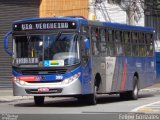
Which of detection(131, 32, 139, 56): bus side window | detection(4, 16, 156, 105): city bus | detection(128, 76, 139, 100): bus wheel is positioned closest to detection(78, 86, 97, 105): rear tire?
detection(4, 16, 156, 105): city bus

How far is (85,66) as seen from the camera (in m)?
21.5

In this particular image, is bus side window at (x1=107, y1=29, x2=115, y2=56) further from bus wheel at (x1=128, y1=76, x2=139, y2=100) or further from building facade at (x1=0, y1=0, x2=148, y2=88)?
building facade at (x1=0, y1=0, x2=148, y2=88)

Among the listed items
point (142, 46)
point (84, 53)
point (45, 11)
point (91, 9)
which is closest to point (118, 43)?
point (142, 46)

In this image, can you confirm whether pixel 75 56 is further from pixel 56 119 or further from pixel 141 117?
pixel 141 117

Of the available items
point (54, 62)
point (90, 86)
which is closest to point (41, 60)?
point (54, 62)

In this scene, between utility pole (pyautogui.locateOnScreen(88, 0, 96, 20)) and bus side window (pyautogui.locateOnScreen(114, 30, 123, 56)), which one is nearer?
bus side window (pyautogui.locateOnScreen(114, 30, 123, 56))

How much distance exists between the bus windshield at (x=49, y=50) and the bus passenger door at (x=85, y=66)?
394 mm

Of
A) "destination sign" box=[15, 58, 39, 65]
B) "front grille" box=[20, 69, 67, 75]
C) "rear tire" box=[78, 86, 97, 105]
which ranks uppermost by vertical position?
"destination sign" box=[15, 58, 39, 65]

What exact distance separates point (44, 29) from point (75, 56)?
153 cm

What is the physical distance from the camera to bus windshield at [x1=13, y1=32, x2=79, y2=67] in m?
20.9

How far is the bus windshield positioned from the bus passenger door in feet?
1.29

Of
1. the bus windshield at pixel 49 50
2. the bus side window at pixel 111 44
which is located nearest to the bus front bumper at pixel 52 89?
the bus windshield at pixel 49 50

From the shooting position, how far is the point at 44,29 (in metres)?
21.2

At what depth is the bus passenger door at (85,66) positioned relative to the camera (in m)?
21.2
